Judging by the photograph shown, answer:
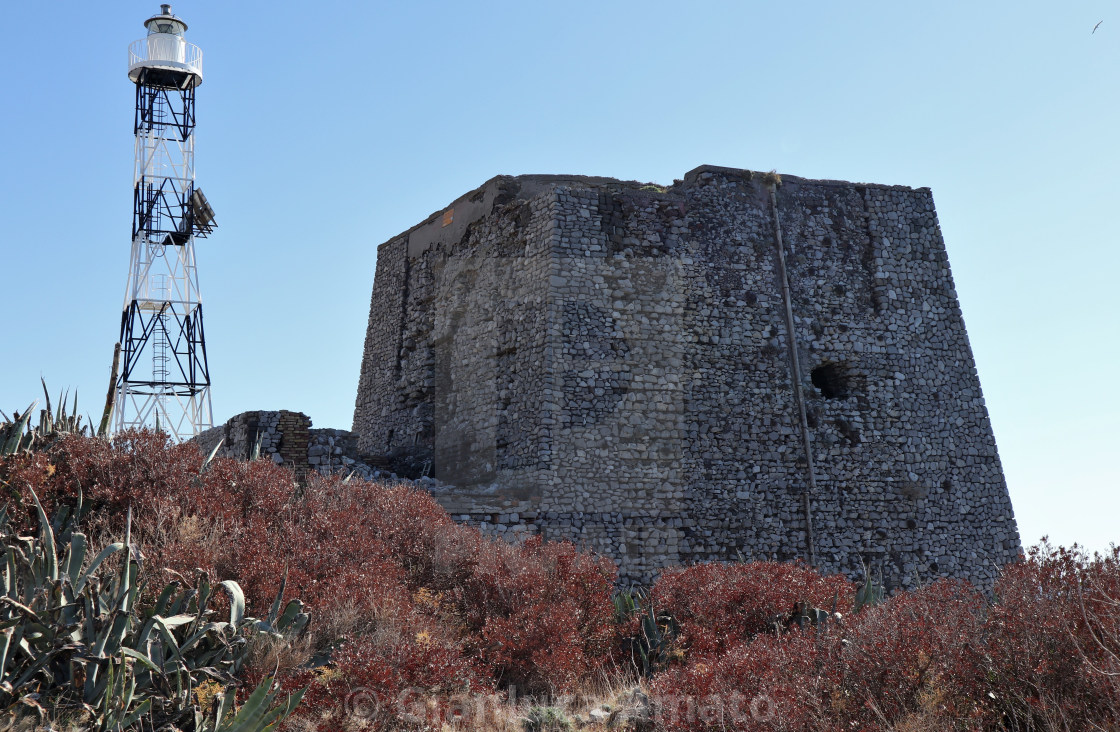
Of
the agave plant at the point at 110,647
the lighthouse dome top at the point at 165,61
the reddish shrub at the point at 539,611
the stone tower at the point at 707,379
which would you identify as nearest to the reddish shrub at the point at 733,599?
the reddish shrub at the point at 539,611

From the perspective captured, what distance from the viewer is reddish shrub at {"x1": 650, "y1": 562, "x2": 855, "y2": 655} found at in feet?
30.3

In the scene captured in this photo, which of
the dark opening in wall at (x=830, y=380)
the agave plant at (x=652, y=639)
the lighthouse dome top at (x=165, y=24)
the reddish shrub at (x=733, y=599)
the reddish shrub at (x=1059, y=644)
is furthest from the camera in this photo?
the lighthouse dome top at (x=165, y=24)

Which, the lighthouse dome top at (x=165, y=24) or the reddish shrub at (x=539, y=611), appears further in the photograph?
the lighthouse dome top at (x=165, y=24)

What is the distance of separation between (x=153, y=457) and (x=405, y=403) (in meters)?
8.31

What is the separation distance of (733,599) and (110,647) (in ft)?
19.1

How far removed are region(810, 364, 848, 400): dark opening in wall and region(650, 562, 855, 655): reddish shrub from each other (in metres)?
6.14

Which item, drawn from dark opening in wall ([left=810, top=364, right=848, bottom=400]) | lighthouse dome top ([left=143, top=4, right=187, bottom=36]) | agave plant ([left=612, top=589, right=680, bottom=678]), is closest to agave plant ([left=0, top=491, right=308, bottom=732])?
agave plant ([left=612, top=589, right=680, bottom=678])

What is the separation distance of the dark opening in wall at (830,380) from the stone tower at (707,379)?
0.13 feet

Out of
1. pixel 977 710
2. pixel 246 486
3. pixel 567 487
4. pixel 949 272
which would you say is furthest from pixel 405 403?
pixel 977 710

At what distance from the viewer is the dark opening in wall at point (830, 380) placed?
642 inches

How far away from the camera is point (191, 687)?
21.0 feet

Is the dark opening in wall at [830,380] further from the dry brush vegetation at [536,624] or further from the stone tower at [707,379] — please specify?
the dry brush vegetation at [536,624]

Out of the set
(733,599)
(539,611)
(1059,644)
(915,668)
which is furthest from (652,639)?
(1059,644)

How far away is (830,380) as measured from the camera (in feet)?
54.4
